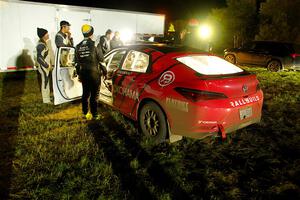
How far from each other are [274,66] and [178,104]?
1066 centimetres

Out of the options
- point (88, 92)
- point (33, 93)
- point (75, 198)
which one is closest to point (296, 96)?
point (88, 92)

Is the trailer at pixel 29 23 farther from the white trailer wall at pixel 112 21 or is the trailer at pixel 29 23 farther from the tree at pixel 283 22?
the tree at pixel 283 22

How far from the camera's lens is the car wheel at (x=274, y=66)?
12430mm

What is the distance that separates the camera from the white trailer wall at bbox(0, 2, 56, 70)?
371 inches

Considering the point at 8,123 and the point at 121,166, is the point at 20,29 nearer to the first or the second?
the point at 8,123

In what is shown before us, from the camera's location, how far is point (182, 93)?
11.8 ft

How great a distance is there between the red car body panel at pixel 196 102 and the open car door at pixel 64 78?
1.95 metres

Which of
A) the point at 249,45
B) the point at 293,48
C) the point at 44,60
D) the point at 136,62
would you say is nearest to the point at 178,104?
the point at 136,62

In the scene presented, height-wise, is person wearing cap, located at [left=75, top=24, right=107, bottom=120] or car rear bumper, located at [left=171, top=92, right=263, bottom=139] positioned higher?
person wearing cap, located at [left=75, top=24, right=107, bottom=120]

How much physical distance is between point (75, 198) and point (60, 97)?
3117 millimetres

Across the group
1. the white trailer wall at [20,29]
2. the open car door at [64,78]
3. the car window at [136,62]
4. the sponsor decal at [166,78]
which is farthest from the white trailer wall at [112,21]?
the sponsor decal at [166,78]

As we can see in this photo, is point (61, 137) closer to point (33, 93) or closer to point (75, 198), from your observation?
point (75, 198)

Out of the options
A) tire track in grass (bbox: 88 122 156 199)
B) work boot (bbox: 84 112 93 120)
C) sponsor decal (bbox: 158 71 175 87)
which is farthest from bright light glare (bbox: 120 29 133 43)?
sponsor decal (bbox: 158 71 175 87)

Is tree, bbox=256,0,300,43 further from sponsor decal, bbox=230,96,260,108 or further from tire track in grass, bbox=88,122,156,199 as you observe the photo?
tire track in grass, bbox=88,122,156,199
